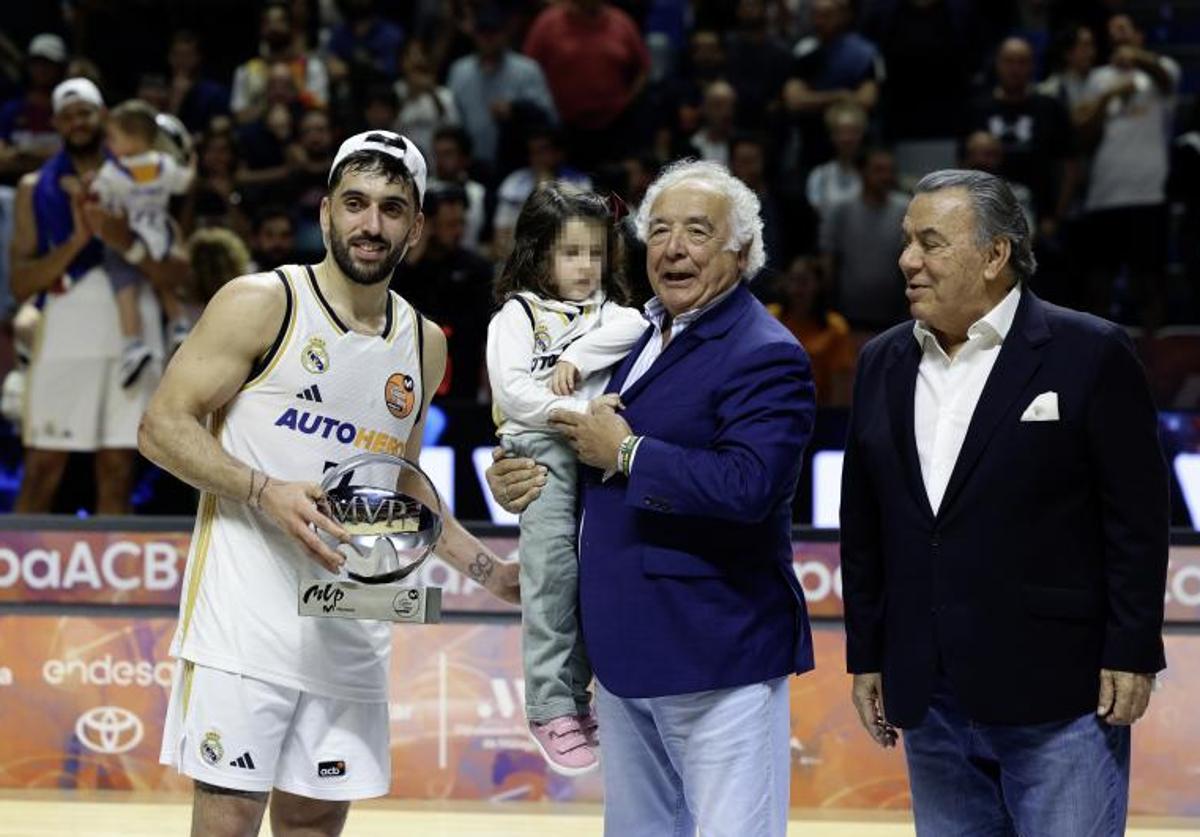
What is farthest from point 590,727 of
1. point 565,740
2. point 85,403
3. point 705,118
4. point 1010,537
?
point 705,118

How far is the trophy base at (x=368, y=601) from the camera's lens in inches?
155

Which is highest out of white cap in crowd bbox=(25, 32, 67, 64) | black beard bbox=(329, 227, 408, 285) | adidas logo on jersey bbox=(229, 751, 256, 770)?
white cap in crowd bbox=(25, 32, 67, 64)

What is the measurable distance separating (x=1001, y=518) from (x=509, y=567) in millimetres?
1229

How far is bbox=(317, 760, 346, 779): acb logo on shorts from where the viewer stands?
4.21 m

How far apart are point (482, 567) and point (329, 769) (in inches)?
23.5

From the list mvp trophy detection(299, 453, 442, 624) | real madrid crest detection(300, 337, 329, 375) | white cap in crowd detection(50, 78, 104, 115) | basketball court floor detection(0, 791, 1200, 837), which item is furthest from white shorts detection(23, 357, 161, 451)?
mvp trophy detection(299, 453, 442, 624)

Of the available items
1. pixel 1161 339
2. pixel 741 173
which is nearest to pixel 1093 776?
pixel 1161 339

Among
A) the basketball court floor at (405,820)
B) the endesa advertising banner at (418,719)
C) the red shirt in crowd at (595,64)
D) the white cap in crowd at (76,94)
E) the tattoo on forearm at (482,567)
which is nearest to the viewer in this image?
the tattoo on forearm at (482,567)

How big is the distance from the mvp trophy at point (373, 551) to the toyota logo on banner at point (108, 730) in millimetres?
2953

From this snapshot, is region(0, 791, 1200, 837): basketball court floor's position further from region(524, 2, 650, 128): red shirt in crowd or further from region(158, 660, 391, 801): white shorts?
region(524, 2, 650, 128): red shirt in crowd

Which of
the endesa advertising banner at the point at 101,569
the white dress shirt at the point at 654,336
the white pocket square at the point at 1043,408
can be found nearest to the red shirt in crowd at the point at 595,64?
the endesa advertising banner at the point at 101,569

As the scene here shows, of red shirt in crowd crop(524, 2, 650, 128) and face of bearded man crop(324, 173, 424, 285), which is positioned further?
red shirt in crowd crop(524, 2, 650, 128)

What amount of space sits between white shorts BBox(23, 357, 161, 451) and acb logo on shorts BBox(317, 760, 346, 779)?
389 centimetres

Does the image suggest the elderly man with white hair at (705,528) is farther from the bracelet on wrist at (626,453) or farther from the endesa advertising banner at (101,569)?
the endesa advertising banner at (101,569)
